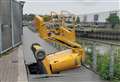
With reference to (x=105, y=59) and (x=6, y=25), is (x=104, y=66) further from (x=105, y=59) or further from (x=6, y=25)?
(x=6, y=25)

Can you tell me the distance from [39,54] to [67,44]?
8.44 feet

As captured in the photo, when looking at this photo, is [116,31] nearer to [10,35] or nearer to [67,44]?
[10,35]

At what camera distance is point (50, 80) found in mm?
10227

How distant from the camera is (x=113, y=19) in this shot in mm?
43812

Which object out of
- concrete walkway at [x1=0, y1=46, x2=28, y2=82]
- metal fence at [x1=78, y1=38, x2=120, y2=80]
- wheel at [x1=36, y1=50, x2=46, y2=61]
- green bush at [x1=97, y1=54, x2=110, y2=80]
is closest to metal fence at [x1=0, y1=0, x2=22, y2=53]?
concrete walkway at [x1=0, y1=46, x2=28, y2=82]

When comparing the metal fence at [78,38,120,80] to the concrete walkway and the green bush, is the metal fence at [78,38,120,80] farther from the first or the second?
the concrete walkway

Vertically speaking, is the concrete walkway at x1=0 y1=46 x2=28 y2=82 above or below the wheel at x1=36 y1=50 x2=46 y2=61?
below

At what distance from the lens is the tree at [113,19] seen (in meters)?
41.5

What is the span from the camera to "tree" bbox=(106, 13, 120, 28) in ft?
136

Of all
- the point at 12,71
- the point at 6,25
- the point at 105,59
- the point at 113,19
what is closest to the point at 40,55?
the point at 12,71

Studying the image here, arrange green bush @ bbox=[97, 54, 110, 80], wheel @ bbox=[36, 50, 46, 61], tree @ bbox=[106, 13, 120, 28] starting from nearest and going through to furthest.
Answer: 1. green bush @ bbox=[97, 54, 110, 80]
2. wheel @ bbox=[36, 50, 46, 61]
3. tree @ bbox=[106, 13, 120, 28]

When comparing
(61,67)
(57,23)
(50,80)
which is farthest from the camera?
(57,23)

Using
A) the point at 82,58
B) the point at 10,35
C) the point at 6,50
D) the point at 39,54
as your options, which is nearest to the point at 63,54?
the point at 82,58

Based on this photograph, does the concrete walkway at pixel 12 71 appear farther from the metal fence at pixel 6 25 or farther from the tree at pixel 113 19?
the tree at pixel 113 19
